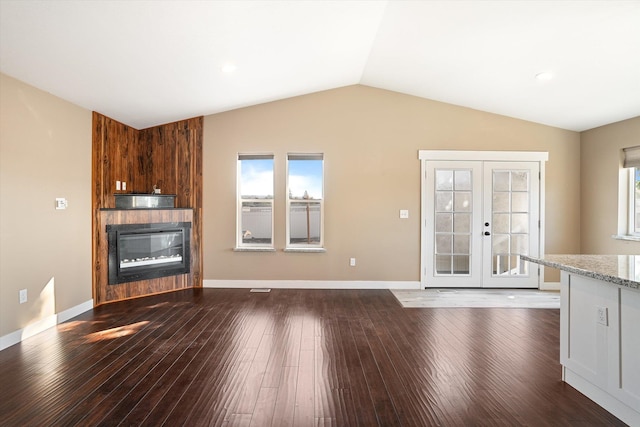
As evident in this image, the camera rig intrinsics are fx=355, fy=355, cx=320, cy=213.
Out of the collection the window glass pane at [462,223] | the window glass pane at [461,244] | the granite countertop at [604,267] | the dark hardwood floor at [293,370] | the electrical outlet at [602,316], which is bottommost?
the dark hardwood floor at [293,370]

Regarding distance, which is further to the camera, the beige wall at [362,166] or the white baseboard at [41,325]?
the beige wall at [362,166]

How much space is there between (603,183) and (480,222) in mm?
1755

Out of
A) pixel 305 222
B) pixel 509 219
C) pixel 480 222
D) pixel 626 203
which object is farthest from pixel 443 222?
pixel 626 203

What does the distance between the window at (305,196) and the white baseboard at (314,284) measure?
0.57m

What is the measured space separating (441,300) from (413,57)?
127 inches

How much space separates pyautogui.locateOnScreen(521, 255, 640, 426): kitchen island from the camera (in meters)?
2.03

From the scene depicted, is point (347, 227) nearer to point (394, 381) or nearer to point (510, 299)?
point (510, 299)

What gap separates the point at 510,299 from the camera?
504cm

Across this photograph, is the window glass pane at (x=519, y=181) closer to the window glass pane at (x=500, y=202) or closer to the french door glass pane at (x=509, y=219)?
the french door glass pane at (x=509, y=219)

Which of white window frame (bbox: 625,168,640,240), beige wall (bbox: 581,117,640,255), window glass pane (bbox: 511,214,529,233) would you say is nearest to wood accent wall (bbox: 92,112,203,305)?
window glass pane (bbox: 511,214,529,233)

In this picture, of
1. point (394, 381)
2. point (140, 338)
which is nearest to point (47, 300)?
point (140, 338)

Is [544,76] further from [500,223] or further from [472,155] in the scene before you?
[500,223]

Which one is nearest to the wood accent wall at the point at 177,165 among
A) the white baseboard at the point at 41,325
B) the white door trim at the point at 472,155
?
the white baseboard at the point at 41,325

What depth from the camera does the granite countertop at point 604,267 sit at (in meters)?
1.94
